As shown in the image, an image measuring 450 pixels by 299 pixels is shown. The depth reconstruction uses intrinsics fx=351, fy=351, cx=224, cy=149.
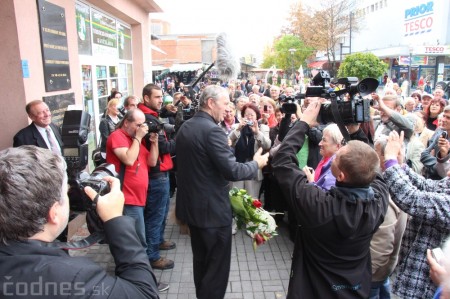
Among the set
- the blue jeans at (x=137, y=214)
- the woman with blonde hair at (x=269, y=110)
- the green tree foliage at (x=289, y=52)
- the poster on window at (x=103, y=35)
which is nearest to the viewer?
the blue jeans at (x=137, y=214)

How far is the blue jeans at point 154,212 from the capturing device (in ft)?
13.1

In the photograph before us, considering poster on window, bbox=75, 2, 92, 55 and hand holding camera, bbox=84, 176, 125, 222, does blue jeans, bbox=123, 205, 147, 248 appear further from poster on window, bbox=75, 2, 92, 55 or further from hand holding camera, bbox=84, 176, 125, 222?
poster on window, bbox=75, 2, 92, 55

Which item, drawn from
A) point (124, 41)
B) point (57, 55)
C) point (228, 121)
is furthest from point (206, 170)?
point (124, 41)

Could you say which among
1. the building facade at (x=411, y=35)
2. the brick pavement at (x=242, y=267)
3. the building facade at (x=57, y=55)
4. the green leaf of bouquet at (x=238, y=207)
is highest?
the building facade at (x=411, y=35)

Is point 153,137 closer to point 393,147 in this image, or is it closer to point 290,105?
point 290,105

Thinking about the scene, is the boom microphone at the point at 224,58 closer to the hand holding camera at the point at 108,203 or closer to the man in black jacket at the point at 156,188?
the man in black jacket at the point at 156,188

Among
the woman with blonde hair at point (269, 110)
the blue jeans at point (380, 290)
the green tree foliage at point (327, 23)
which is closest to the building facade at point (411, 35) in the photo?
the green tree foliage at point (327, 23)

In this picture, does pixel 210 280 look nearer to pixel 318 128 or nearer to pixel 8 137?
pixel 318 128

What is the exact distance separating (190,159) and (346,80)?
4.56 ft

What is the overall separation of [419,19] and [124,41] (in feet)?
104

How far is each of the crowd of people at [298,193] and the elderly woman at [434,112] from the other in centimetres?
199

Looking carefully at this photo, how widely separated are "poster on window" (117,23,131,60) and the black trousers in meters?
7.21

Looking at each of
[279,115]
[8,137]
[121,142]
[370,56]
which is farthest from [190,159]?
[370,56]

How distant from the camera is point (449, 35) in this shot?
28.6 m
